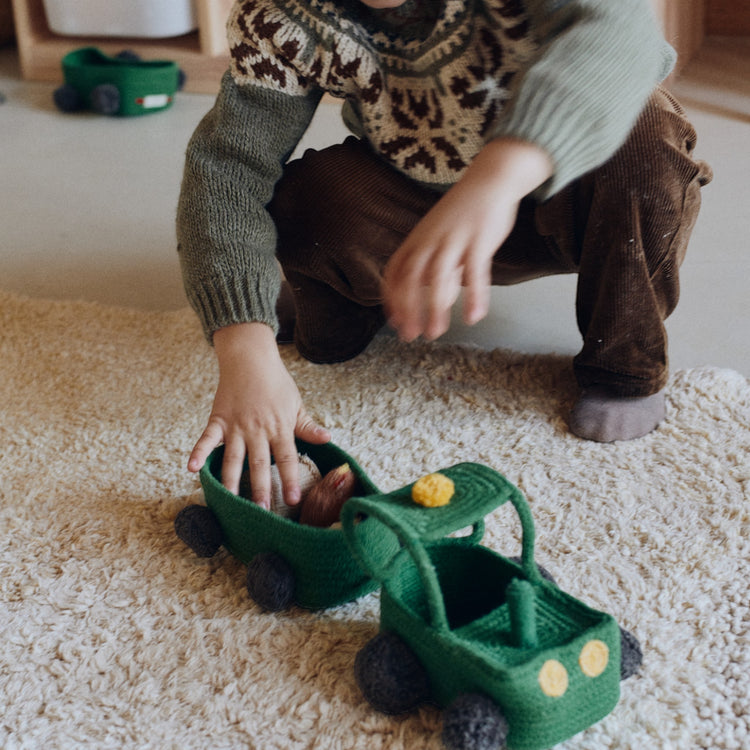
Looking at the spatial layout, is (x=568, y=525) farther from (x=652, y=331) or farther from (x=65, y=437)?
(x=65, y=437)

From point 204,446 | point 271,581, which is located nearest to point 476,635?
point 271,581

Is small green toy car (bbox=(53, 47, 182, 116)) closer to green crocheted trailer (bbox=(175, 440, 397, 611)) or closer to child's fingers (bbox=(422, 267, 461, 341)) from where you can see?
green crocheted trailer (bbox=(175, 440, 397, 611))

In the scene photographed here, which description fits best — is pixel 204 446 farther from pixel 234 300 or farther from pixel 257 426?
pixel 234 300

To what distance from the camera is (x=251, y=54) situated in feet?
2.86

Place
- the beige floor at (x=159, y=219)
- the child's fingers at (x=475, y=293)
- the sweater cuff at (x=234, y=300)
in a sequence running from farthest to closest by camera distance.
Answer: the beige floor at (x=159, y=219)
the sweater cuff at (x=234, y=300)
the child's fingers at (x=475, y=293)

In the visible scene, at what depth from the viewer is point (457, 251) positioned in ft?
1.81

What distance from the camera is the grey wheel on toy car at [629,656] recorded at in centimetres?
63

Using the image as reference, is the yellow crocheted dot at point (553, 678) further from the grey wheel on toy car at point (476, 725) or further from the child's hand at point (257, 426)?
the child's hand at point (257, 426)

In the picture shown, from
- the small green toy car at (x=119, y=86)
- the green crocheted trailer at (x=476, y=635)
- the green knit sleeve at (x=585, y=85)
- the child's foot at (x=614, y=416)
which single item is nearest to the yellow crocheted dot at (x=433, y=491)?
the green crocheted trailer at (x=476, y=635)

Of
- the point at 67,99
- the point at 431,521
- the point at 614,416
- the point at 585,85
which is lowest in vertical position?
the point at 67,99

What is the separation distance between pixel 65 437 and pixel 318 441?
1.04 feet

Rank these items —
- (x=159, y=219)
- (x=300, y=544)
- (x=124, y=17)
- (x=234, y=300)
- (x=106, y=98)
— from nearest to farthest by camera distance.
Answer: (x=300, y=544), (x=234, y=300), (x=159, y=219), (x=106, y=98), (x=124, y=17)

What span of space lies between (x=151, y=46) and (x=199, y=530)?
1699 millimetres

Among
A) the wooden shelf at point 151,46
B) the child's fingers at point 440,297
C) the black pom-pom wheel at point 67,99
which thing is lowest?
the black pom-pom wheel at point 67,99
